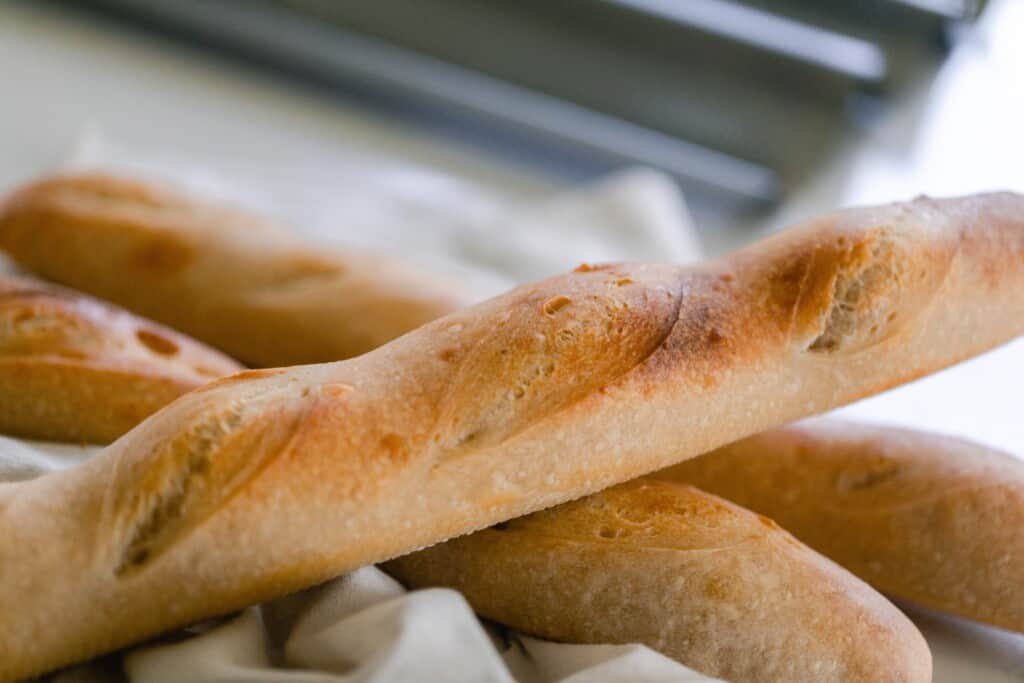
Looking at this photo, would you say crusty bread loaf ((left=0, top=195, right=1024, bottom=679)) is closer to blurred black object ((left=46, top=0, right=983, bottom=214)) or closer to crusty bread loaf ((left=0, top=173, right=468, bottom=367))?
crusty bread loaf ((left=0, top=173, right=468, bottom=367))

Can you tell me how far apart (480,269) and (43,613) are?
1137 millimetres

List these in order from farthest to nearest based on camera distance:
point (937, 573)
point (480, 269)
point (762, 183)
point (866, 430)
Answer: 1. point (762, 183)
2. point (480, 269)
3. point (866, 430)
4. point (937, 573)

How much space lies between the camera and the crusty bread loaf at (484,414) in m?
0.81

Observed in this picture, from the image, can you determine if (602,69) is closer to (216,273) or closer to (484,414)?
(216,273)

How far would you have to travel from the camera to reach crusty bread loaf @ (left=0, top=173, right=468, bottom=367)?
133cm

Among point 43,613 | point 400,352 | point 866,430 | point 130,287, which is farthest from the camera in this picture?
point 130,287

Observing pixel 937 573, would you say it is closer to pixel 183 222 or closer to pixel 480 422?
pixel 480 422

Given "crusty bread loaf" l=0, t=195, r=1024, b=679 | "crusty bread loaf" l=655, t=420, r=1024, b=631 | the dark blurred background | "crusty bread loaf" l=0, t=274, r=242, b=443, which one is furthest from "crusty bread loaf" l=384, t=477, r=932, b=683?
the dark blurred background

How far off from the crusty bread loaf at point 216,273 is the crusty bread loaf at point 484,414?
0.36 metres

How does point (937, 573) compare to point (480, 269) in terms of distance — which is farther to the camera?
point (480, 269)

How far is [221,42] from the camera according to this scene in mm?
2791

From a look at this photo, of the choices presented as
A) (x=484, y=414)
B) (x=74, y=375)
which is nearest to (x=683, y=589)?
(x=484, y=414)

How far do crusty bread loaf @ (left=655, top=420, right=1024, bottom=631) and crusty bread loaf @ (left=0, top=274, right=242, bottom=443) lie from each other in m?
0.50

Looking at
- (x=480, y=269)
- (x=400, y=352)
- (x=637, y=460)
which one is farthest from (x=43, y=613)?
(x=480, y=269)
